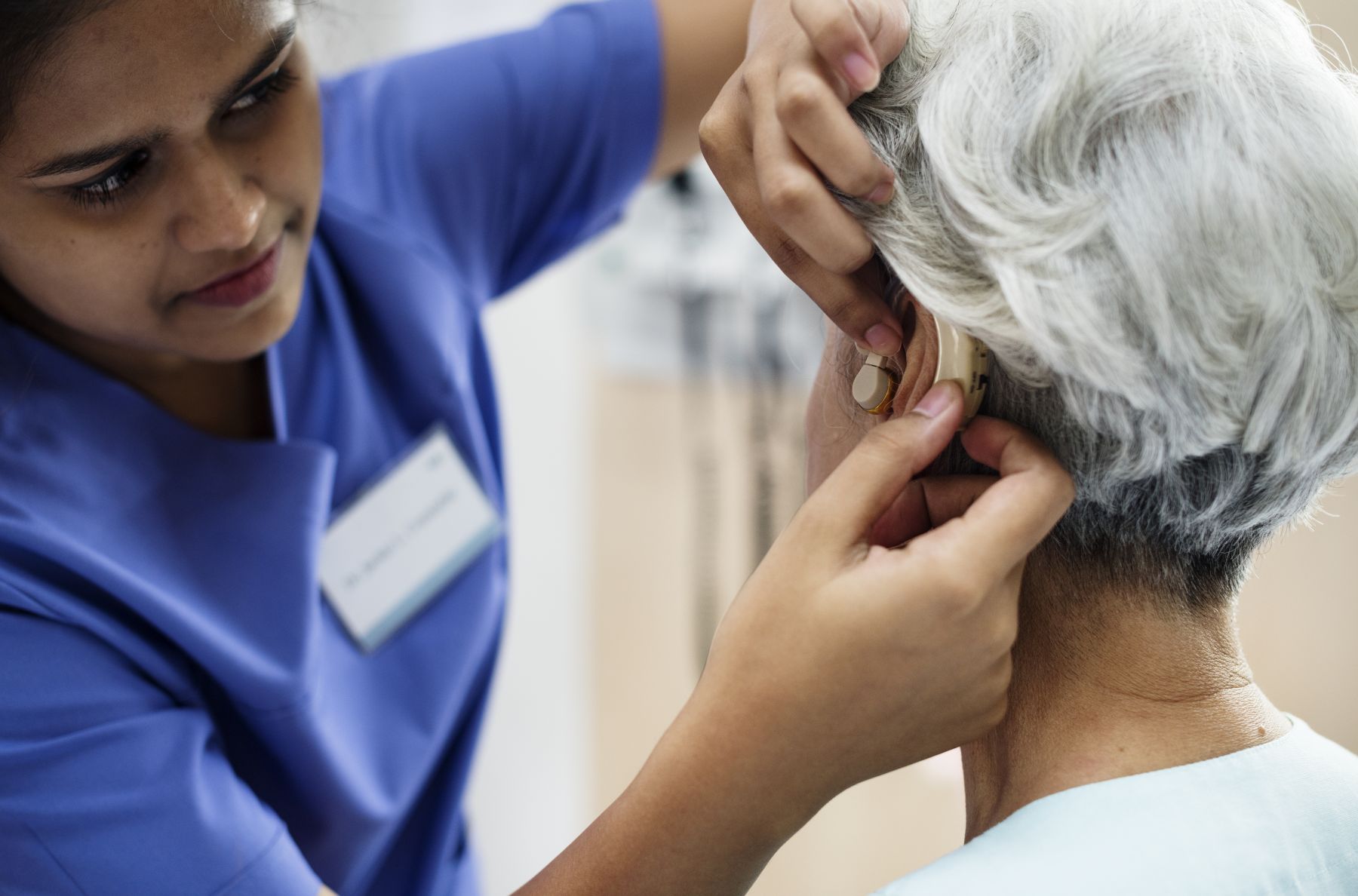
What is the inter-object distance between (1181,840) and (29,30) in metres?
0.93

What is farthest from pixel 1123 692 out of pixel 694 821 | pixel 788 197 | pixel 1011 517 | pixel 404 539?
pixel 404 539

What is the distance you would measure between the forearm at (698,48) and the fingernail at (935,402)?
1.94ft

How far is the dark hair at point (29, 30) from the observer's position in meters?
0.72

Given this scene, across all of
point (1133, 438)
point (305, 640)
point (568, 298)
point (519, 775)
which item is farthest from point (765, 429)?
point (1133, 438)

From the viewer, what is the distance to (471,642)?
3.85ft

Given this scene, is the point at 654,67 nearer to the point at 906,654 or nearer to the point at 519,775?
the point at 906,654

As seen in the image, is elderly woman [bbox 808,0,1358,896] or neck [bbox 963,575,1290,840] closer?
elderly woman [bbox 808,0,1358,896]

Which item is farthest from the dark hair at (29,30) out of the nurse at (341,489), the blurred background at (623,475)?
the blurred background at (623,475)

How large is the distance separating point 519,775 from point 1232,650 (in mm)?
1696

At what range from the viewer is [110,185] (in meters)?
0.83

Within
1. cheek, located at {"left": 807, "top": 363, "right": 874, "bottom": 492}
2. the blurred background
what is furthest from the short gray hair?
the blurred background

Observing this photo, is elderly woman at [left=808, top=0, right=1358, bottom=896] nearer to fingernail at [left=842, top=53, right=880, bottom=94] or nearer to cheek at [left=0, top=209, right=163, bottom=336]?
fingernail at [left=842, top=53, right=880, bottom=94]

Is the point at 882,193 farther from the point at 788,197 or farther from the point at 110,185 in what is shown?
the point at 110,185

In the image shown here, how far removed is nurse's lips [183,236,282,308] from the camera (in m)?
0.93
